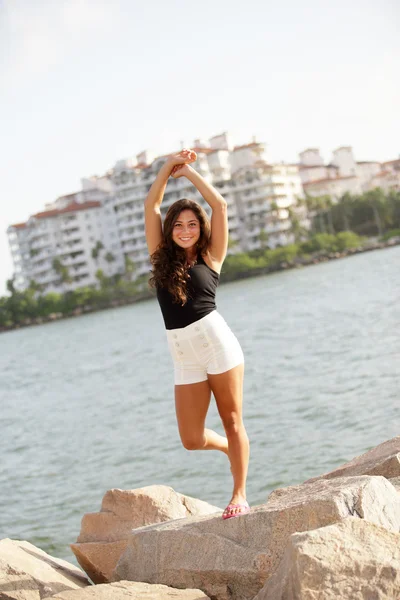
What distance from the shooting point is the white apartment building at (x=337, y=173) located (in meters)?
141

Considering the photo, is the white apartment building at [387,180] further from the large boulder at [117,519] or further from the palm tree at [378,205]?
the large boulder at [117,519]

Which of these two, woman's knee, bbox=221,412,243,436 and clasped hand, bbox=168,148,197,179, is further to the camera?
clasped hand, bbox=168,148,197,179

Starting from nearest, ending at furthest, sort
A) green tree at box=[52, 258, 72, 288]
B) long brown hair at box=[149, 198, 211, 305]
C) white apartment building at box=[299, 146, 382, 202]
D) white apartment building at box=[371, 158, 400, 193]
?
1. long brown hair at box=[149, 198, 211, 305]
2. green tree at box=[52, 258, 72, 288]
3. white apartment building at box=[299, 146, 382, 202]
4. white apartment building at box=[371, 158, 400, 193]

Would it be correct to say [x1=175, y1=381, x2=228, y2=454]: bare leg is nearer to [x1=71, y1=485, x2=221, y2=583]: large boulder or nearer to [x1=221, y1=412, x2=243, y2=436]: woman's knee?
[x1=221, y1=412, x2=243, y2=436]: woman's knee

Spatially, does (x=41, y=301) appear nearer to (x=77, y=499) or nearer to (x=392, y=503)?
(x=77, y=499)

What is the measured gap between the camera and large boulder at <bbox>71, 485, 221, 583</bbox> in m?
6.82

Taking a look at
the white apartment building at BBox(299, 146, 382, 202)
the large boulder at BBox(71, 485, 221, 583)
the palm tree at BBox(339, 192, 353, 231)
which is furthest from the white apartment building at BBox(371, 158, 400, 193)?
the large boulder at BBox(71, 485, 221, 583)

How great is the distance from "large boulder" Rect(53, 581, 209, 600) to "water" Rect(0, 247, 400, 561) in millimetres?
5632

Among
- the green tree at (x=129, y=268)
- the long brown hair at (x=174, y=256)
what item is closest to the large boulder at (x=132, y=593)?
the long brown hair at (x=174, y=256)

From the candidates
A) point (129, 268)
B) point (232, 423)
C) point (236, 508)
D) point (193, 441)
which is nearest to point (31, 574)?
point (193, 441)

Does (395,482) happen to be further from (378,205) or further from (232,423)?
(378,205)

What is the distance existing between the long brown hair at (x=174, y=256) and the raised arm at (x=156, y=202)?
87mm

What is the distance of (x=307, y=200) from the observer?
123 meters

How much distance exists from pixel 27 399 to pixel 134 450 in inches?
684
